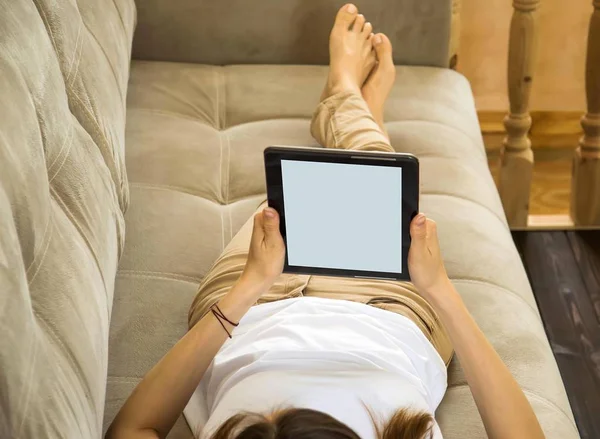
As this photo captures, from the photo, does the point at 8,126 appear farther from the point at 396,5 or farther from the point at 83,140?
the point at 396,5

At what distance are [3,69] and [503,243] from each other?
0.76m

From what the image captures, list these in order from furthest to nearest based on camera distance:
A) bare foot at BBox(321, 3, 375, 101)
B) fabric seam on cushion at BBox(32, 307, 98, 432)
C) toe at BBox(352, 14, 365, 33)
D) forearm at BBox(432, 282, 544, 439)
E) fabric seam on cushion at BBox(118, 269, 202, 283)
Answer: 1. toe at BBox(352, 14, 365, 33)
2. bare foot at BBox(321, 3, 375, 101)
3. fabric seam on cushion at BBox(118, 269, 202, 283)
4. forearm at BBox(432, 282, 544, 439)
5. fabric seam on cushion at BBox(32, 307, 98, 432)

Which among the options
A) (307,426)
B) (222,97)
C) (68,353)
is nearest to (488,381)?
(307,426)

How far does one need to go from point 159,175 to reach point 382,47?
1.60ft

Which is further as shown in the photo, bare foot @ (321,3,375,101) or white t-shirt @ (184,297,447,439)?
bare foot @ (321,3,375,101)

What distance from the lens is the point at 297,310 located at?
106 centimetres

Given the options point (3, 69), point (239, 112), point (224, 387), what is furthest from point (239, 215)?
point (3, 69)

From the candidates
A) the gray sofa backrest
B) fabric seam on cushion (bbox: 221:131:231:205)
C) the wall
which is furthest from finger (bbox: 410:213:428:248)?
the wall

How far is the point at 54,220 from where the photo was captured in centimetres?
93

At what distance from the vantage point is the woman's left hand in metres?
0.99

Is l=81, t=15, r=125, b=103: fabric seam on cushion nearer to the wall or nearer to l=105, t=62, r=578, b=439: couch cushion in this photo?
l=105, t=62, r=578, b=439: couch cushion

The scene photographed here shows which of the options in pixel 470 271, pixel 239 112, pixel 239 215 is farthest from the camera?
pixel 239 112

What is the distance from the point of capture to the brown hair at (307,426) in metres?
0.78

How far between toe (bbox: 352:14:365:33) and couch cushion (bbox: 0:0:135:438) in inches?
22.3
